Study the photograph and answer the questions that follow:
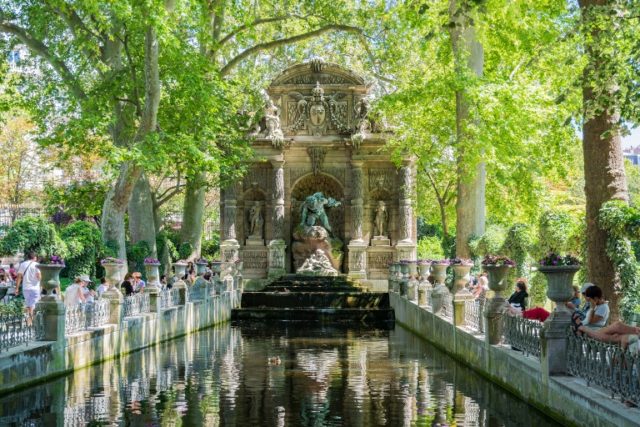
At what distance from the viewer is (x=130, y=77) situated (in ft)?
92.4

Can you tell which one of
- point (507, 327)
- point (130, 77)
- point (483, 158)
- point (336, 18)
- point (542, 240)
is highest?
point (336, 18)

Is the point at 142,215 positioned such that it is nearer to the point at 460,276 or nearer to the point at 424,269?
the point at 424,269

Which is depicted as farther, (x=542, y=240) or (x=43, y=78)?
(x=43, y=78)

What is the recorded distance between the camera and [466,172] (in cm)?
2897

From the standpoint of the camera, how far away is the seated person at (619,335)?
1014cm

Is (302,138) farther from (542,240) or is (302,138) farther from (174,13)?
(542,240)

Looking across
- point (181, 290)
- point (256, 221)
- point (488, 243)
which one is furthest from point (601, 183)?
point (256, 221)

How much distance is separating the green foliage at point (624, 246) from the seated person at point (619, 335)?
5012 millimetres

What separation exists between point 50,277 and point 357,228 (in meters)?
21.7

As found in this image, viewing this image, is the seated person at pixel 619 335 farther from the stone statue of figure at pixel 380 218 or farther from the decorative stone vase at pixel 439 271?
the stone statue of figure at pixel 380 218

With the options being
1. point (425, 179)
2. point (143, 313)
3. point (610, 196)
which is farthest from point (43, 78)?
point (610, 196)

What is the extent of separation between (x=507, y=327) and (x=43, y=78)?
2105cm

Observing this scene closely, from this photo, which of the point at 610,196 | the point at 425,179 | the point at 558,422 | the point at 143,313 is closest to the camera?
the point at 558,422

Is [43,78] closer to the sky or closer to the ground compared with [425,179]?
closer to the sky
